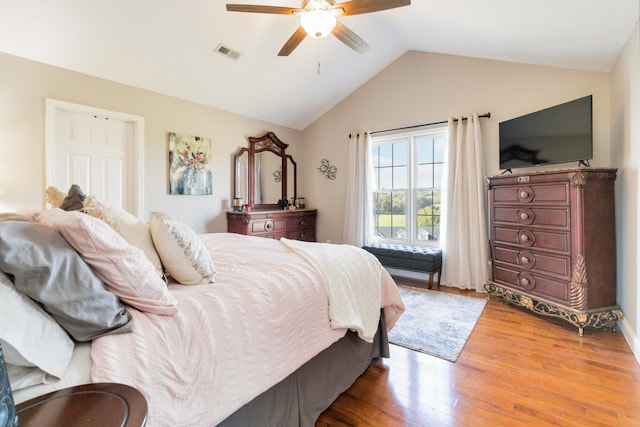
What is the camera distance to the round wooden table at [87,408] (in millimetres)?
584

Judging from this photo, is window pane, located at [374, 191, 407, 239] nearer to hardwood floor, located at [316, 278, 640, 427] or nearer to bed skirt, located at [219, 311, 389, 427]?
hardwood floor, located at [316, 278, 640, 427]

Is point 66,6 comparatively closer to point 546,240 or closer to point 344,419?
point 344,419

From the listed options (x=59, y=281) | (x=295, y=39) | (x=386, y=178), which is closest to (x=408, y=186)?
(x=386, y=178)

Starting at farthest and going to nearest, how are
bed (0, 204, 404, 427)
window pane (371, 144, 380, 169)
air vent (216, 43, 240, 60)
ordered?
window pane (371, 144, 380, 169), air vent (216, 43, 240, 60), bed (0, 204, 404, 427)

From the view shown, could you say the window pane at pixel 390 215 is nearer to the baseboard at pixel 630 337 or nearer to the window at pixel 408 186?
the window at pixel 408 186

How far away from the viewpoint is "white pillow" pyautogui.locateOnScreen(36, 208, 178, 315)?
952 millimetres

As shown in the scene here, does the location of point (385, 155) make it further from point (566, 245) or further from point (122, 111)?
point (122, 111)

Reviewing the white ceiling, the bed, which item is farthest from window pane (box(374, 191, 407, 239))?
the bed

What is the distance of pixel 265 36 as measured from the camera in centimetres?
319

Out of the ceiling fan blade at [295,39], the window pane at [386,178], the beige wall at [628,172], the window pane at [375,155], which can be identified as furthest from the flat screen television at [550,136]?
the ceiling fan blade at [295,39]

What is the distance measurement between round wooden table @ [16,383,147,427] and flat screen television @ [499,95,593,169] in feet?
11.4

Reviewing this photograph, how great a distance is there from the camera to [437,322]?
2.69 m

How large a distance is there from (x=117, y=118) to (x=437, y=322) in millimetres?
3931

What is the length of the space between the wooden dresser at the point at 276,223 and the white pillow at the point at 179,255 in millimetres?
2668
